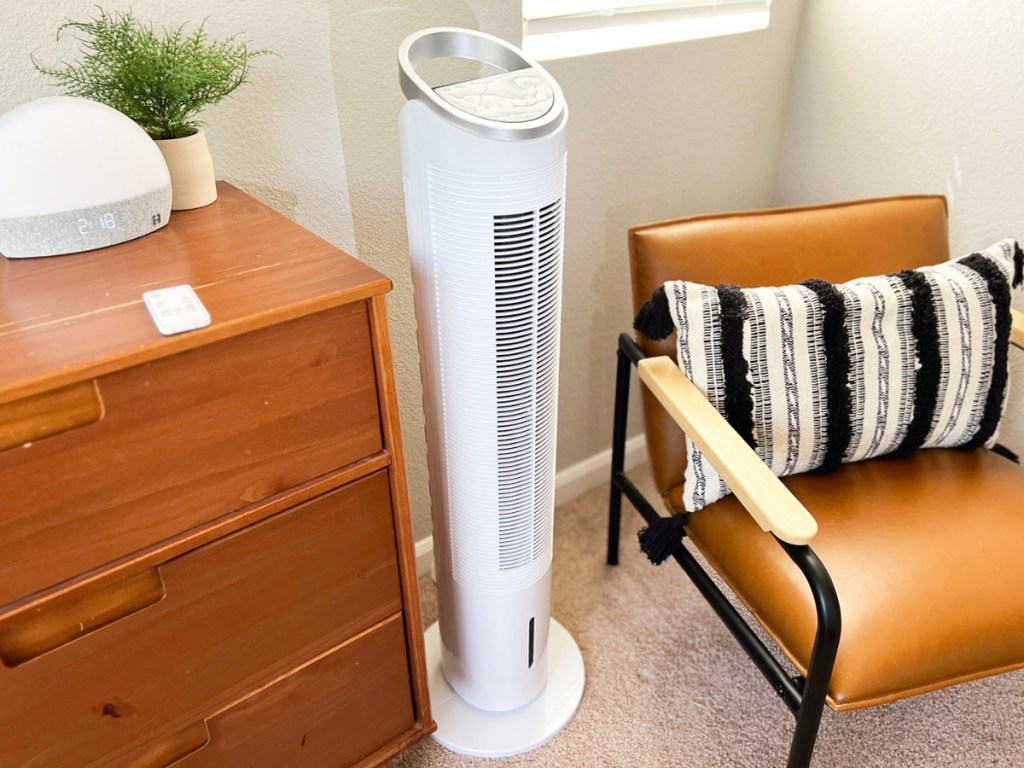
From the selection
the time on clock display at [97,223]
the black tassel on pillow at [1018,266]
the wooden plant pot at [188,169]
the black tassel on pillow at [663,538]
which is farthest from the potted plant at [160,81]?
the black tassel on pillow at [1018,266]

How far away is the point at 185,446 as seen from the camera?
76cm

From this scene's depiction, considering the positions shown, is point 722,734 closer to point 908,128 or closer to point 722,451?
point 722,451

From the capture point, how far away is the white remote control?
2.32 ft

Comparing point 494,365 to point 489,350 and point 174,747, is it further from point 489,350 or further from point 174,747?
point 174,747

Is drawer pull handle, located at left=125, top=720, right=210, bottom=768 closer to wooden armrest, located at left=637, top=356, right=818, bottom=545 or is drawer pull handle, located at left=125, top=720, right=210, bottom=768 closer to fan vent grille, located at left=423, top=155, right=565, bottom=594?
fan vent grille, located at left=423, top=155, right=565, bottom=594

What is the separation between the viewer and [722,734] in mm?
1350

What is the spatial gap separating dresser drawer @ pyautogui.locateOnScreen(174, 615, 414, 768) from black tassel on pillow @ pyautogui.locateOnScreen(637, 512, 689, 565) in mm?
410

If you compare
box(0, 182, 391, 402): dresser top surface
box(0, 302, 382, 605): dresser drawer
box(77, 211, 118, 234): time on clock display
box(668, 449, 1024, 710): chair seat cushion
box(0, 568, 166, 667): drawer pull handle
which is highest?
box(77, 211, 118, 234): time on clock display

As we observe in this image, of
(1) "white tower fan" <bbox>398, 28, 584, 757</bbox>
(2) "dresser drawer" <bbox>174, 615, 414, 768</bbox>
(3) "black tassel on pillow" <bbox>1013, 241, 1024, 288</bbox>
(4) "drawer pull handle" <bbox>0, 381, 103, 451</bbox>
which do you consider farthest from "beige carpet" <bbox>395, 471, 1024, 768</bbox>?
(4) "drawer pull handle" <bbox>0, 381, 103, 451</bbox>

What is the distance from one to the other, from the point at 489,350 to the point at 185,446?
37 centimetres

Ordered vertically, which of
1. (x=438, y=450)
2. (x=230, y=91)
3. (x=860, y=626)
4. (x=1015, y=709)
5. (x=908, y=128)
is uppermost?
(x=230, y=91)

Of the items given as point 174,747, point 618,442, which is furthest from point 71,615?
point 618,442

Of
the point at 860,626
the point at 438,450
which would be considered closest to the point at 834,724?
the point at 860,626

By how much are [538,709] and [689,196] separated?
109cm
